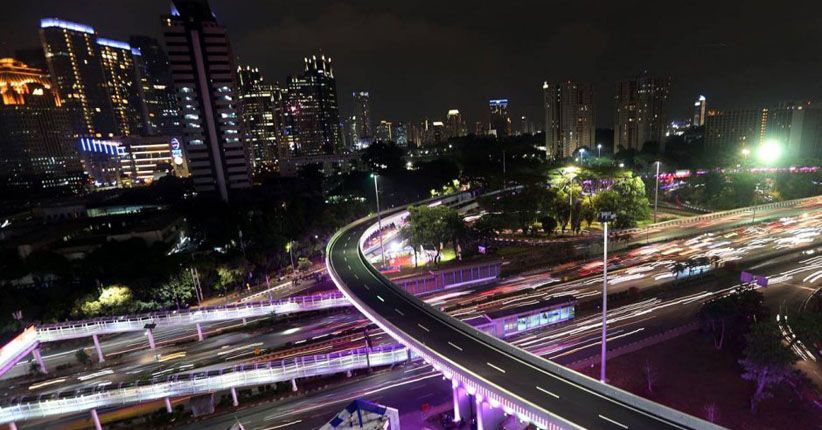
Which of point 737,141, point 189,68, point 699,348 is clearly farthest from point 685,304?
point 737,141

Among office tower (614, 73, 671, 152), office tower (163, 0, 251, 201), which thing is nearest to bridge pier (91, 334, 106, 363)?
office tower (163, 0, 251, 201)

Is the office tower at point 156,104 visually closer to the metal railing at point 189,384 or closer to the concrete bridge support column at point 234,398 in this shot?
the metal railing at point 189,384

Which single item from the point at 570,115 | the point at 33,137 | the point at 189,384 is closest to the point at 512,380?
the point at 189,384

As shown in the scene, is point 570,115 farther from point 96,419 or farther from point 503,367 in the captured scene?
point 96,419

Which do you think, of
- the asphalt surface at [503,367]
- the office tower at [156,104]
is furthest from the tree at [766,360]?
the office tower at [156,104]

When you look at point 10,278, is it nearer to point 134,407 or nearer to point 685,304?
point 134,407

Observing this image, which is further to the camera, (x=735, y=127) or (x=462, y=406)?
(x=735, y=127)
